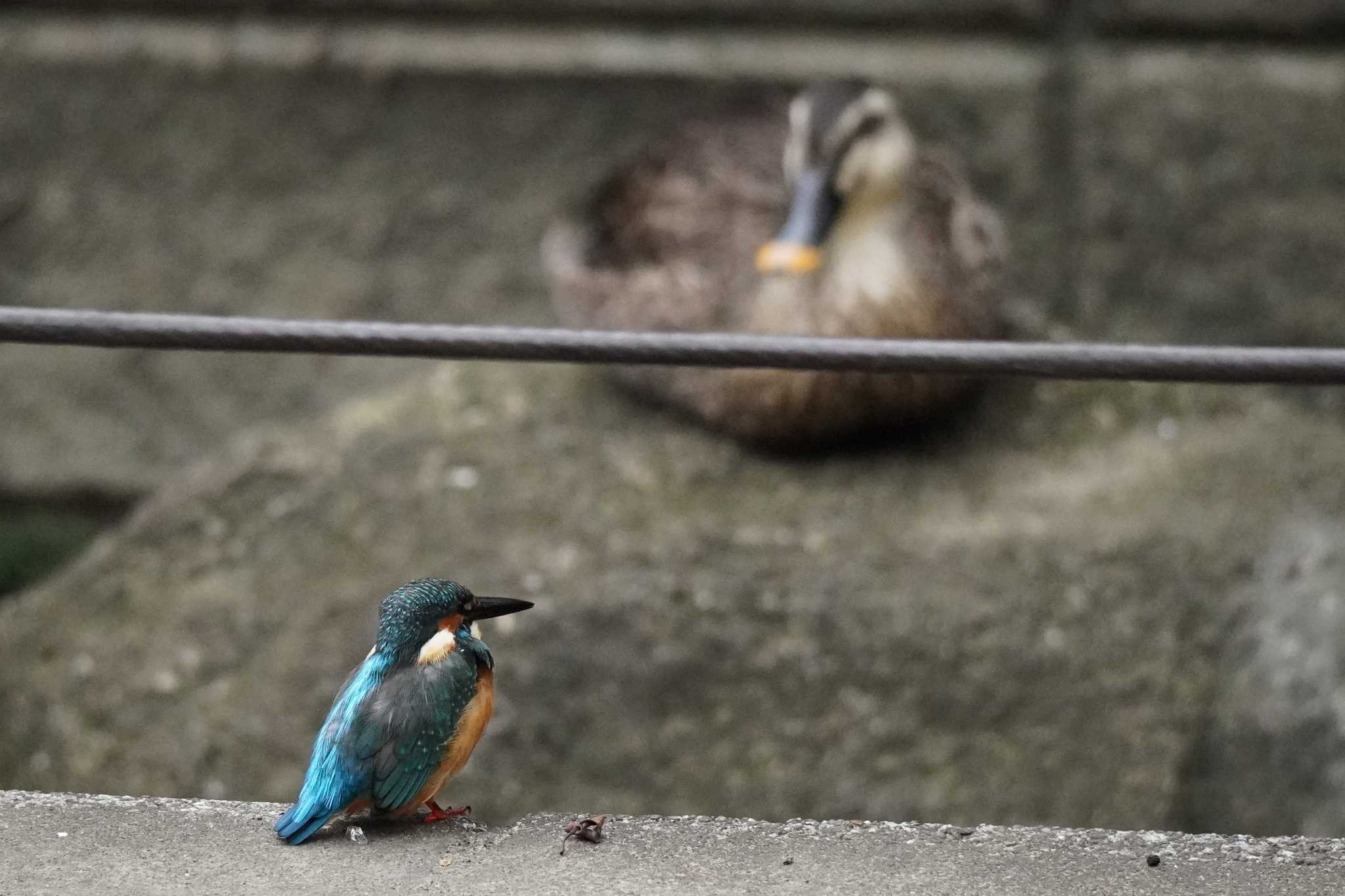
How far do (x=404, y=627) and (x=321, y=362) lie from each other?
324 cm

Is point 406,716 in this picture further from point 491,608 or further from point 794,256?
point 794,256

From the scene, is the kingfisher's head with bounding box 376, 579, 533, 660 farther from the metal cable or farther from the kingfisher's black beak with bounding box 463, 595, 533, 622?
the metal cable

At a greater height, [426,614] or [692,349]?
[692,349]

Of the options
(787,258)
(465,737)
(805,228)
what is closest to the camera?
(465,737)

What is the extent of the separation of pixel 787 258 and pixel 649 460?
0.56 metres

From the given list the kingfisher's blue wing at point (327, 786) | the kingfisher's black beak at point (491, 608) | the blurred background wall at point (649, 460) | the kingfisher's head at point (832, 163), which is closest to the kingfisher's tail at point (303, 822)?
the kingfisher's blue wing at point (327, 786)

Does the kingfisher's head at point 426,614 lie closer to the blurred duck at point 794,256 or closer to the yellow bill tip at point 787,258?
the blurred duck at point 794,256

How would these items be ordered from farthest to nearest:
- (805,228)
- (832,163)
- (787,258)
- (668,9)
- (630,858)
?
(668,9), (832,163), (805,228), (787,258), (630,858)

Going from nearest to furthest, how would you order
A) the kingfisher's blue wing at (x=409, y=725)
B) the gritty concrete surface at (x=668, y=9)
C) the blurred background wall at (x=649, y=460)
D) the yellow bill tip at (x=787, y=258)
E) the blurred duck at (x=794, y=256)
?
the kingfisher's blue wing at (x=409, y=725) → the blurred background wall at (x=649, y=460) → the yellow bill tip at (x=787, y=258) → the blurred duck at (x=794, y=256) → the gritty concrete surface at (x=668, y=9)

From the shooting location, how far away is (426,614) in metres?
1.66

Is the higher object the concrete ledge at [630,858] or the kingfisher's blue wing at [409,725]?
the kingfisher's blue wing at [409,725]

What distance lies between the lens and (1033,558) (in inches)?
125

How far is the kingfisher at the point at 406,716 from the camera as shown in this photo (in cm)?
157

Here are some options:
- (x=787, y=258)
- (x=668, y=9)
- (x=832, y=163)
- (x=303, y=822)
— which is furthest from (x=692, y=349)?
(x=668, y=9)
